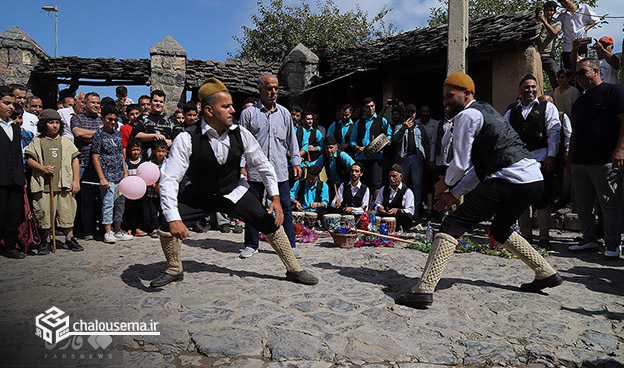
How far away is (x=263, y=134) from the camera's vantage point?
19.6ft

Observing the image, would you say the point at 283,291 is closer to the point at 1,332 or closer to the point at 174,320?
the point at 174,320

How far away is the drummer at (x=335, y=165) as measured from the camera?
8883mm

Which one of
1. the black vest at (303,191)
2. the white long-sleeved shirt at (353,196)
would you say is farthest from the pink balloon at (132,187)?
the white long-sleeved shirt at (353,196)

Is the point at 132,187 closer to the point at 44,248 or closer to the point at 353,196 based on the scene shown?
the point at 44,248

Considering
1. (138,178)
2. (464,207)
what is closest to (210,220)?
(138,178)

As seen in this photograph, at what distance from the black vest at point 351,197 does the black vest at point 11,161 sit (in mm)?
5028

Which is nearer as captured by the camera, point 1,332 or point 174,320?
point 1,332

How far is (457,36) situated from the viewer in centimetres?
882

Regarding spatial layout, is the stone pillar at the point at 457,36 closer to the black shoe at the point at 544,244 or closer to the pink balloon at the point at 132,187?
the black shoe at the point at 544,244

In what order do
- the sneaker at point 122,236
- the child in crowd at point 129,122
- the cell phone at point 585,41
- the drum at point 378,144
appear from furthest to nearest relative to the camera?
the drum at point 378,144 < the cell phone at point 585,41 < the child in crowd at point 129,122 < the sneaker at point 122,236

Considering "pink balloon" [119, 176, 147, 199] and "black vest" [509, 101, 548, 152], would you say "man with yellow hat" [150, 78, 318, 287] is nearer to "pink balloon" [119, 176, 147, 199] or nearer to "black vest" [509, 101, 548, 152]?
"pink balloon" [119, 176, 147, 199]

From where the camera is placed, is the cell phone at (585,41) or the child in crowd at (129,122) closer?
the child in crowd at (129,122)

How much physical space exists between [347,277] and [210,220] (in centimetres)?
408
